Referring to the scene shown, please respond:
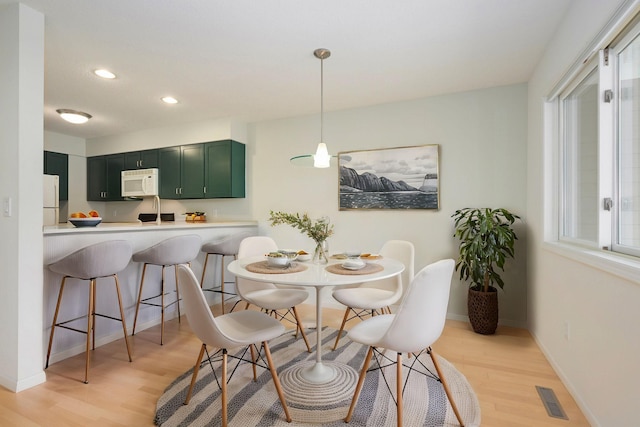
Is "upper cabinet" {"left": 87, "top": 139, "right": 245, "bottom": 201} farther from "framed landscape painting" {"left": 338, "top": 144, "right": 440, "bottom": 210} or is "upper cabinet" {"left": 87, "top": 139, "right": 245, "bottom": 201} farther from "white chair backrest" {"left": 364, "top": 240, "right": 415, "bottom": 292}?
"white chair backrest" {"left": 364, "top": 240, "right": 415, "bottom": 292}

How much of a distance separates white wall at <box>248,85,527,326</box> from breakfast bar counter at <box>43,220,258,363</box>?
117cm

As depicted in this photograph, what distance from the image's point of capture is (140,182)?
452 centimetres

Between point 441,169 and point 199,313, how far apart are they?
2.77 m

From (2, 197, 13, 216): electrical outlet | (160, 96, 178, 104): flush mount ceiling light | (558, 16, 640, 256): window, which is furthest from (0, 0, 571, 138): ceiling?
(2, 197, 13, 216): electrical outlet

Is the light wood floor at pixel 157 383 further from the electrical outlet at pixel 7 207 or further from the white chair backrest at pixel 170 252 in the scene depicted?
the electrical outlet at pixel 7 207

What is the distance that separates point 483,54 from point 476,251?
162 cm

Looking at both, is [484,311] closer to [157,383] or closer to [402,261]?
[402,261]

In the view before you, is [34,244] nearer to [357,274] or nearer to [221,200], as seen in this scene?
[357,274]

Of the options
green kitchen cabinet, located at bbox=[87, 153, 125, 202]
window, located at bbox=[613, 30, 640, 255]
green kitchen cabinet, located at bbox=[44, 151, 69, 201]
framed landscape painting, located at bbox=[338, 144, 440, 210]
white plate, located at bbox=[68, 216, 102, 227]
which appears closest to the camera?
window, located at bbox=[613, 30, 640, 255]

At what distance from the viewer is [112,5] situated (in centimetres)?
190

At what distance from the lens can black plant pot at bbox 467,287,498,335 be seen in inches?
112

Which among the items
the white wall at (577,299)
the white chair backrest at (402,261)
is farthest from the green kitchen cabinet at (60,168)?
the white wall at (577,299)

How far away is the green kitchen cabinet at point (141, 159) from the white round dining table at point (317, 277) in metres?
3.18

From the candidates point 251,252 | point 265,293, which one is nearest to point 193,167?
point 251,252
